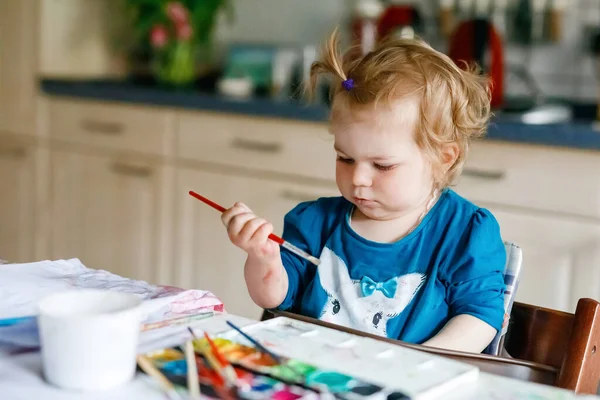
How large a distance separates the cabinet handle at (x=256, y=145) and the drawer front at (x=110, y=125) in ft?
0.98

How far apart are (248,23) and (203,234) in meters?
0.97

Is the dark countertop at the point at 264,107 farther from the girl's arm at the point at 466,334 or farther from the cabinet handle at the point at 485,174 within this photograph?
the girl's arm at the point at 466,334

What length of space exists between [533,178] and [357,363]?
1.41 meters

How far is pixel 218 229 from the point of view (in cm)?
268

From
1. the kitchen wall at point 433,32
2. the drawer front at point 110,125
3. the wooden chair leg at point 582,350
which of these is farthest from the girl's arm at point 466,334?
the drawer front at point 110,125

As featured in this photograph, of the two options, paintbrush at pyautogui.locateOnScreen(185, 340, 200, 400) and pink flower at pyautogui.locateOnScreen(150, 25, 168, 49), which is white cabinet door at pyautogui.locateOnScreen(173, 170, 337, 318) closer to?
pink flower at pyautogui.locateOnScreen(150, 25, 168, 49)

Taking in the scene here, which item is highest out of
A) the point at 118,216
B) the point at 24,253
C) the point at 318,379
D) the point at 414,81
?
the point at 414,81

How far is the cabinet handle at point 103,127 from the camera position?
9.46 ft

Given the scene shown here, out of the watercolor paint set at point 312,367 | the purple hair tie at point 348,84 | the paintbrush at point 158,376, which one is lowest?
the paintbrush at point 158,376

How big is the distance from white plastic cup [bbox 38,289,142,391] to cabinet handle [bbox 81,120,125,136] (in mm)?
2253

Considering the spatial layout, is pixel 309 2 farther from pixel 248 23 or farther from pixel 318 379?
pixel 318 379

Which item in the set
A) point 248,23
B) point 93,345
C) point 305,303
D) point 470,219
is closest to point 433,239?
point 470,219

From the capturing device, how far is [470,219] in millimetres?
1201

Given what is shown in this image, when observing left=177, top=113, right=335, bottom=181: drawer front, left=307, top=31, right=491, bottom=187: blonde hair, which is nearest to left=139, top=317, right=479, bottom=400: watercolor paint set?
left=307, top=31, right=491, bottom=187: blonde hair
